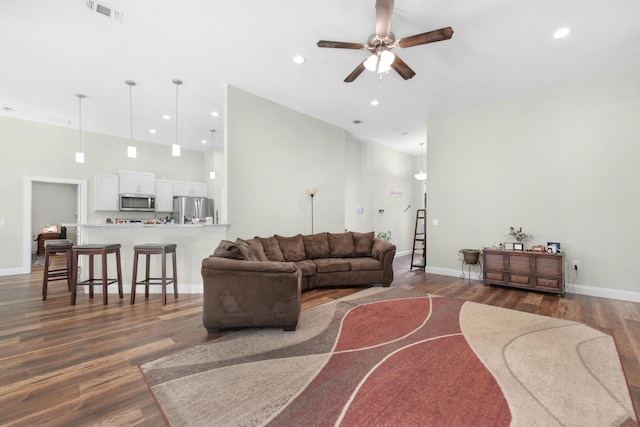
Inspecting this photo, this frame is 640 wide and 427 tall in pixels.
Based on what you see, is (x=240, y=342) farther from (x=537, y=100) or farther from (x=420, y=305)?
(x=537, y=100)

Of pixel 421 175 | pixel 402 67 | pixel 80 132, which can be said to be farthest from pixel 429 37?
pixel 80 132

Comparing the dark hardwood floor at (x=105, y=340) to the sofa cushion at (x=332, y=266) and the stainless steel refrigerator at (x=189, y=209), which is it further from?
the stainless steel refrigerator at (x=189, y=209)

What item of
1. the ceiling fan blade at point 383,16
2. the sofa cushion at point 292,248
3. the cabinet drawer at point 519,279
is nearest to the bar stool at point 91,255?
the sofa cushion at point 292,248

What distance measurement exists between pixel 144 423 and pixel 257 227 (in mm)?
3358

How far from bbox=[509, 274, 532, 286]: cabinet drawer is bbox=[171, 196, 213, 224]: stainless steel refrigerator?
22.7 ft

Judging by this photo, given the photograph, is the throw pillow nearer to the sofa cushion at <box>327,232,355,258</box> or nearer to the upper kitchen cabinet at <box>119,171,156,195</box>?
the sofa cushion at <box>327,232,355,258</box>

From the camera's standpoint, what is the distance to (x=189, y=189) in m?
7.88

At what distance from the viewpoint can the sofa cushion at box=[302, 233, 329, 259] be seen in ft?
16.4

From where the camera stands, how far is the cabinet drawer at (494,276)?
4.62 metres

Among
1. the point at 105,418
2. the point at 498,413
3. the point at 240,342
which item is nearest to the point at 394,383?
the point at 498,413

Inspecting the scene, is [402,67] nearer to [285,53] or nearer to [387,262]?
[285,53]

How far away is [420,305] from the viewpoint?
3.61 m

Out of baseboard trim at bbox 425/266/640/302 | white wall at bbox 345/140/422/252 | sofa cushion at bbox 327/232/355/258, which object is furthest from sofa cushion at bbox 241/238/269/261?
baseboard trim at bbox 425/266/640/302

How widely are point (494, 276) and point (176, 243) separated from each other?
5.35 metres
